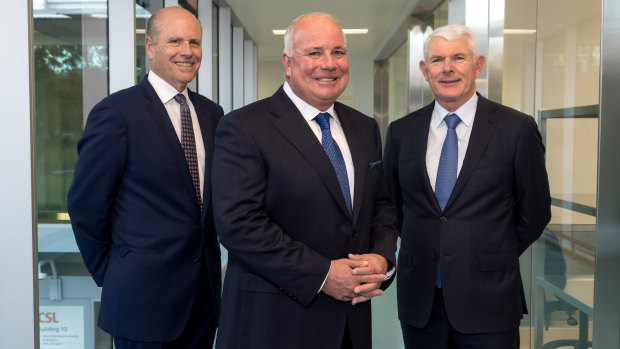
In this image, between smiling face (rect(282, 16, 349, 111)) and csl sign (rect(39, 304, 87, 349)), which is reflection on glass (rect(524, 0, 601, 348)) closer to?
smiling face (rect(282, 16, 349, 111))

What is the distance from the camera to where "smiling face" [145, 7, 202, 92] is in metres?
2.14

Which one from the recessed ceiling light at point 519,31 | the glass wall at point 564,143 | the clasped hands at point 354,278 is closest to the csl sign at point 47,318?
the clasped hands at point 354,278

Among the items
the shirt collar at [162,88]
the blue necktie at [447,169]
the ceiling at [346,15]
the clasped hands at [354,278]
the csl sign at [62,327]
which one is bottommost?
the csl sign at [62,327]

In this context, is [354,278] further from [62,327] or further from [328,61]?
[62,327]

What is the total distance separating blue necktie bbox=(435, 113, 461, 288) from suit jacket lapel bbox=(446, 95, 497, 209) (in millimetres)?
48

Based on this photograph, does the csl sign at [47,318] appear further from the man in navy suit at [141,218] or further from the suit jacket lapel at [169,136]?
the suit jacket lapel at [169,136]

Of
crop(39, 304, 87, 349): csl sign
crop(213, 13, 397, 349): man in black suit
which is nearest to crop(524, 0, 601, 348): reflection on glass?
crop(213, 13, 397, 349): man in black suit

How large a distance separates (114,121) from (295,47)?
2.20ft

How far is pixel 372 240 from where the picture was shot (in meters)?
1.85

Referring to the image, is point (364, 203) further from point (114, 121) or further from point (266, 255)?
point (114, 121)

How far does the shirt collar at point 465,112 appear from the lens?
7.18 feet

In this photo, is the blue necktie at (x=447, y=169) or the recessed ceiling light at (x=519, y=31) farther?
the recessed ceiling light at (x=519, y=31)

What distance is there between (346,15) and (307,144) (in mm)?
6929

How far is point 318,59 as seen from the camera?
1.74m
